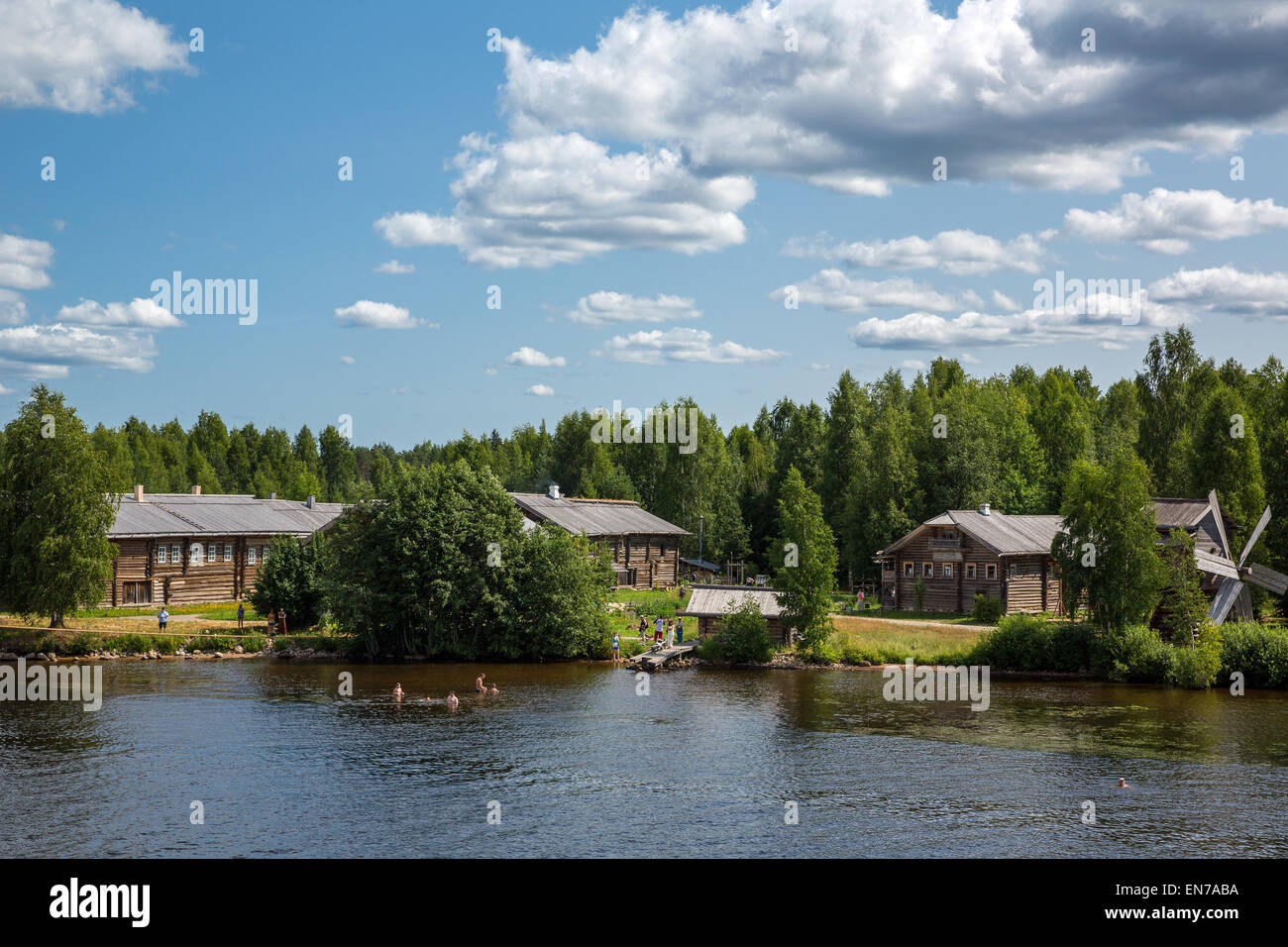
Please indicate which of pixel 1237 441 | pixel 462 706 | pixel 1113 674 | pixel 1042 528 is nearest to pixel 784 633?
pixel 1113 674

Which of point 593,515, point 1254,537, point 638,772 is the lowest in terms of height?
point 638,772

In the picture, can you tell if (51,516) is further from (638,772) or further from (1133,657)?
(1133,657)

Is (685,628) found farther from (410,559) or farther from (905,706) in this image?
(905,706)

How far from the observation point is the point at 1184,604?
60.1 meters

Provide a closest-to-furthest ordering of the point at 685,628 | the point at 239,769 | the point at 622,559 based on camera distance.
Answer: the point at 239,769 < the point at 685,628 < the point at 622,559

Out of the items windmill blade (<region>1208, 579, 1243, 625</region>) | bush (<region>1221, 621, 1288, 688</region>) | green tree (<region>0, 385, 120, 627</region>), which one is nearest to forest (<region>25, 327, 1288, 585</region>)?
green tree (<region>0, 385, 120, 627</region>)

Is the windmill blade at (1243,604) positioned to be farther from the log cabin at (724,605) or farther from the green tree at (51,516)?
Result: the green tree at (51,516)

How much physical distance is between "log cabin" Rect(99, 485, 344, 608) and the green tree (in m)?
9.36

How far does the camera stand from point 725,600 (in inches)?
2692

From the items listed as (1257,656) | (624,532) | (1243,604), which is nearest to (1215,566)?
(1243,604)

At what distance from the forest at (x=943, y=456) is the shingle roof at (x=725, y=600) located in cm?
2111

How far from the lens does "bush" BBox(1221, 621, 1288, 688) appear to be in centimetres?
5753

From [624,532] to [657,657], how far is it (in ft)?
118
